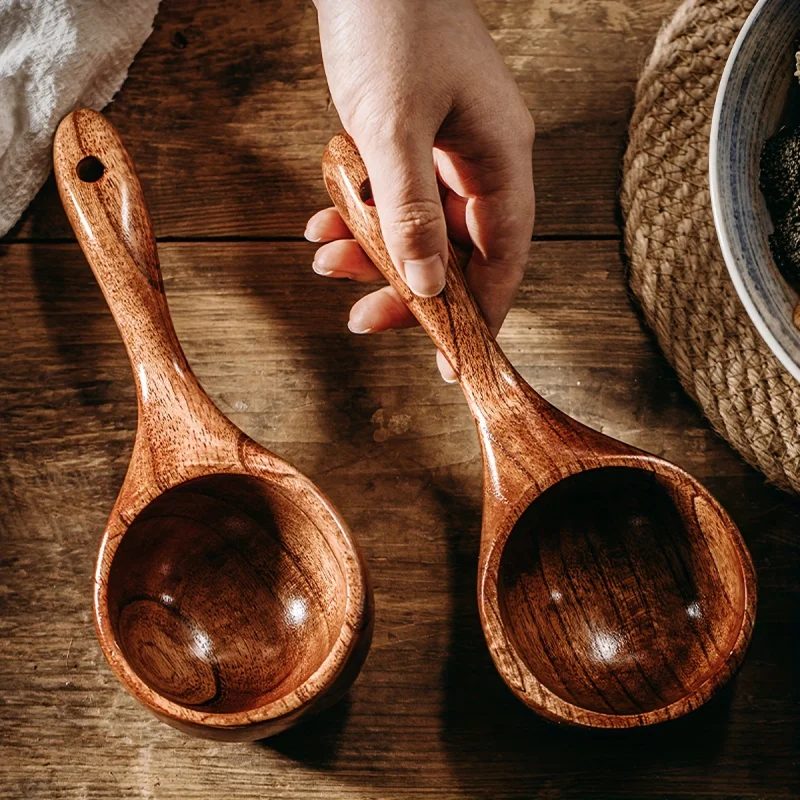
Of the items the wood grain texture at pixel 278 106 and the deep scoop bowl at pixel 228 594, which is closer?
the deep scoop bowl at pixel 228 594

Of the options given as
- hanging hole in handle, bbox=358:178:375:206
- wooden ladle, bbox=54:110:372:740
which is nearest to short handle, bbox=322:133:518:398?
hanging hole in handle, bbox=358:178:375:206

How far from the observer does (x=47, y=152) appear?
58 cm

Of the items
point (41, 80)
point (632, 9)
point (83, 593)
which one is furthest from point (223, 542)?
point (632, 9)

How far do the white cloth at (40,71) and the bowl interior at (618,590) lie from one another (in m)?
0.42

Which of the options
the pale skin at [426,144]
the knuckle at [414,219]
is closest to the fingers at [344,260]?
the pale skin at [426,144]

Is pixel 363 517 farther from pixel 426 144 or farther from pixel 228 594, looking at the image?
pixel 426 144

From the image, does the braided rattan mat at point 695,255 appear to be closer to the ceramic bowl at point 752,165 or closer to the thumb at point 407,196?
the ceramic bowl at point 752,165

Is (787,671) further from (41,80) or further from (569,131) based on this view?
(41,80)

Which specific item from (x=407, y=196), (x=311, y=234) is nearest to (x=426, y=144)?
(x=407, y=196)

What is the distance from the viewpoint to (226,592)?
538 millimetres

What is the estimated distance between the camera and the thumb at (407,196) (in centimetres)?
45

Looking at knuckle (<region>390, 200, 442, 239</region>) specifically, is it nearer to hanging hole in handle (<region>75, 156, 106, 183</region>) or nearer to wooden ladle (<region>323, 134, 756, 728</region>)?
wooden ladle (<region>323, 134, 756, 728</region>)

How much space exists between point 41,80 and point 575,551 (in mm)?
485

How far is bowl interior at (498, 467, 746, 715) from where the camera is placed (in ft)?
1.60
